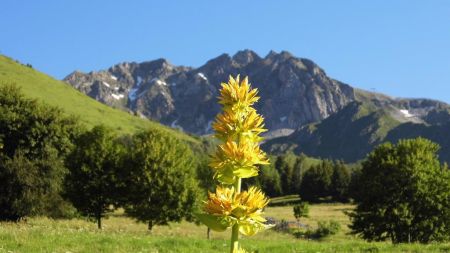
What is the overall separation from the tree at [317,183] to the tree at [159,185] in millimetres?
99338

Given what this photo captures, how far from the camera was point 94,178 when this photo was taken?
143 feet

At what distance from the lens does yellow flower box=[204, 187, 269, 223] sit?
127 inches

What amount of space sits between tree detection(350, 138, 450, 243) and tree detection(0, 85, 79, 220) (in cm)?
2452

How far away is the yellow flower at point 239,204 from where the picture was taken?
3.23 metres

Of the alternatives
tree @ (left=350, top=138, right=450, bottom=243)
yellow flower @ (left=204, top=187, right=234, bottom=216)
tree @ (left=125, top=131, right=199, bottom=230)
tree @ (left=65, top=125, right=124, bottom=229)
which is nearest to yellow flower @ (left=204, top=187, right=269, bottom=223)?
yellow flower @ (left=204, top=187, right=234, bottom=216)

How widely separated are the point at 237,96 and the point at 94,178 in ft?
138

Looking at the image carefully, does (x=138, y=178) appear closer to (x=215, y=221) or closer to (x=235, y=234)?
(x=215, y=221)

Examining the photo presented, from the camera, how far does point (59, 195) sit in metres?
42.6

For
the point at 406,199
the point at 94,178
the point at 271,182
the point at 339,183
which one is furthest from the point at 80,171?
the point at 271,182

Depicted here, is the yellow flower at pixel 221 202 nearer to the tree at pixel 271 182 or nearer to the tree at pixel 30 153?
→ the tree at pixel 30 153

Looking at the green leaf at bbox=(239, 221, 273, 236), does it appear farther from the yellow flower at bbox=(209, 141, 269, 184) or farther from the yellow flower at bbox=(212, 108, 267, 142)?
the yellow flower at bbox=(212, 108, 267, 142)

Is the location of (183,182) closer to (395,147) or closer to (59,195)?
(59,195)

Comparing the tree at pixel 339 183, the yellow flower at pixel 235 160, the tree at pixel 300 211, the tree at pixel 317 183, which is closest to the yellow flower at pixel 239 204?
the yellow flower at pixel 235 160

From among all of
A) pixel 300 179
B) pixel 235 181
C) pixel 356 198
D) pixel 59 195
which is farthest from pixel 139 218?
pixel 300 179
